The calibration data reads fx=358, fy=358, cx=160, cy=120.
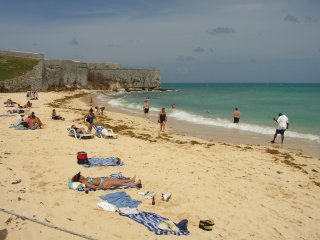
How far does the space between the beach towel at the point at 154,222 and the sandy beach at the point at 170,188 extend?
0.47ft

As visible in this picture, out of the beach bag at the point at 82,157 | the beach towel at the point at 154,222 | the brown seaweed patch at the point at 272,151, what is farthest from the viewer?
the brown seaweed patch at the point at 272,151

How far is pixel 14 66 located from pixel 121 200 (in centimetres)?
4706

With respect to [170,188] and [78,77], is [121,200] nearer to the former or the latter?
[170,188]

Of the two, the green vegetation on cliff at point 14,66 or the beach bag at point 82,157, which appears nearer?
the beach bag at point 82,157

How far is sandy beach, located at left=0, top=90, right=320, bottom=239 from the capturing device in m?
7.12

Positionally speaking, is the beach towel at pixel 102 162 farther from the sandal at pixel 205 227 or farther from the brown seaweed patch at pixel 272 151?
the brown seaweed patch at pixel 272 151

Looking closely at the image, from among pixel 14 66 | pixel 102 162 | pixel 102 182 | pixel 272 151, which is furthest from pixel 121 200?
pixel 14 66

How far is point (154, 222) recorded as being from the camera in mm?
7301

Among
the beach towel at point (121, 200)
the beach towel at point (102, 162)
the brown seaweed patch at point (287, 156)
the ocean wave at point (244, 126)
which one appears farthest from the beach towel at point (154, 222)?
the ocean wave at point (244, 126)

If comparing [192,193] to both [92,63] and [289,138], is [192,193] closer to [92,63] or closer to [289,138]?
[289,138]

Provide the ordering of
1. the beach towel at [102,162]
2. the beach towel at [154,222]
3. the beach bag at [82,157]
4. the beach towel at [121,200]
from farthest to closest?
1. the beach towel at [102,162]
2. the beach bag at [82,157]
3. the beach towel at [121,200]
4. the beach towel at [154,222]

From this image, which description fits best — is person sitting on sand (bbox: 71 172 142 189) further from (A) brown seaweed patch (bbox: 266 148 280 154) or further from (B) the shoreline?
(B) the shoreline

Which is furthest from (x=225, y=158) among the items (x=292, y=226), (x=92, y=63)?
(x=92, y=63)

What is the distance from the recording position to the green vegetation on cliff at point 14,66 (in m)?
47.3
